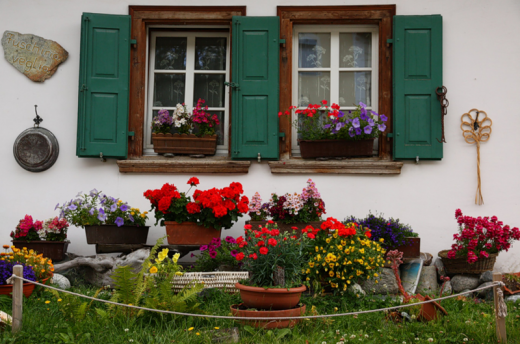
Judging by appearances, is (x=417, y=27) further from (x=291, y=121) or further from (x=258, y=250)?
(x=258, y=250)

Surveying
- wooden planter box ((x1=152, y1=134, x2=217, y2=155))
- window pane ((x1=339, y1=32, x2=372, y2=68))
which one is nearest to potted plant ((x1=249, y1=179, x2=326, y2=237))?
wooden planter box ((x1=152, y1=134, x2=217, y2=155))

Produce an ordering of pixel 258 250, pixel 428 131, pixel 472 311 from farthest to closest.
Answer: pixel 428 131 → pixel 472 311 → pixel 258 250

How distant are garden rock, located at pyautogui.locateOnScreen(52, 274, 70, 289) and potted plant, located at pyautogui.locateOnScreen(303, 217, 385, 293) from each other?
2133 millimetres

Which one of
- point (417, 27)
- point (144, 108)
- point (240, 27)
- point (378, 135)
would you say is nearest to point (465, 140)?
point (378, 135)

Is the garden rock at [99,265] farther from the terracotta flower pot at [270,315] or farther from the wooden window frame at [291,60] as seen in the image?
the wooden window frame at [291,60]

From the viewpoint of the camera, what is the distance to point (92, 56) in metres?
5.66

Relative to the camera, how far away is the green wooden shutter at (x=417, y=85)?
18.1 ft

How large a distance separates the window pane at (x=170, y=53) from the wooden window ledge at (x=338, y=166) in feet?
5.45

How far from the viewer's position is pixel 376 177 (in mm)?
Answer: 5598

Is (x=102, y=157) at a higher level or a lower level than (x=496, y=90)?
lower

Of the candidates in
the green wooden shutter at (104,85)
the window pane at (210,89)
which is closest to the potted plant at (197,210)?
the green wooden shutter at (104,85)

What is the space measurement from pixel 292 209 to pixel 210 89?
6.19 feet

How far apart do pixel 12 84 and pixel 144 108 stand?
148cm

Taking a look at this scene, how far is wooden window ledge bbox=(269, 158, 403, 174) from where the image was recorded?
5.53 metres
